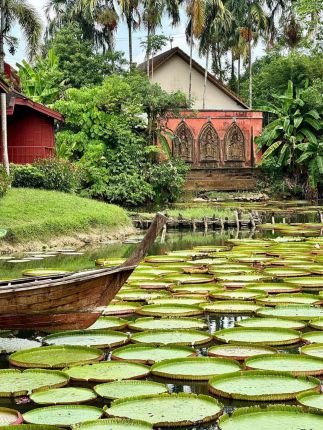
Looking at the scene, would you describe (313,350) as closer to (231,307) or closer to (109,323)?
(231,307)

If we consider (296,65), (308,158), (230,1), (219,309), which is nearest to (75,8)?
(230,1)

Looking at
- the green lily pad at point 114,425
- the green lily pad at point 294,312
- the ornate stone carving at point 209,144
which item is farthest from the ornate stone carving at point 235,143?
the green lily pad at point 114,425

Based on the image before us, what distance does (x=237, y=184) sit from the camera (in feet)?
125

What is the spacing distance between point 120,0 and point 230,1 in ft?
35.9

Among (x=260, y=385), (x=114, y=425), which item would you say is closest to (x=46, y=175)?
(x=260, y=385)

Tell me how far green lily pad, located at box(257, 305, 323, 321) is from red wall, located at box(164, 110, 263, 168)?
28608mm

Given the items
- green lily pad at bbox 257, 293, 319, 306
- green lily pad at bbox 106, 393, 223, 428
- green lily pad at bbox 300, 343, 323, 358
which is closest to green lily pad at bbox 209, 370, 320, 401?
green lily pad at bbox 106, 393, 223, 428

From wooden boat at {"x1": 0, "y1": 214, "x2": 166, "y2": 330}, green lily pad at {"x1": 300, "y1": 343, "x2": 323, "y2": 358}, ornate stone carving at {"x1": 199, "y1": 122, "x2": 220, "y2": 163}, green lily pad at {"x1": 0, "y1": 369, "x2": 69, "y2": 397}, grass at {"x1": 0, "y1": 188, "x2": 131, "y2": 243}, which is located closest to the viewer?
green lily pad at {"x1": 0, "y1": 369, "x2": 69, "y2": 397}

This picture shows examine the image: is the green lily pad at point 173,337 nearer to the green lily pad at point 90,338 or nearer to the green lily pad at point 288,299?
the green lily pad at point 90,338

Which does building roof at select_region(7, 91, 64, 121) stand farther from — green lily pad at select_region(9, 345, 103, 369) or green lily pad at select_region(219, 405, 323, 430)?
green lily pad at select_region(219, 405, 323, 430)

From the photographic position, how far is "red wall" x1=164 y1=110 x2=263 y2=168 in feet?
124

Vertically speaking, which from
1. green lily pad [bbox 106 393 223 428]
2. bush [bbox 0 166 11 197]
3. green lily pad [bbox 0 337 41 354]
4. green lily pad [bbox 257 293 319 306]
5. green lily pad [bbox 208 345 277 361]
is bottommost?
green lily pad [bbox 0 337 41 354]

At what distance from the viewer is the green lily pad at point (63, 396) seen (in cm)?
571

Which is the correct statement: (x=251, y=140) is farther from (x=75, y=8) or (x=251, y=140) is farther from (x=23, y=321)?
(x=23, y=321)
